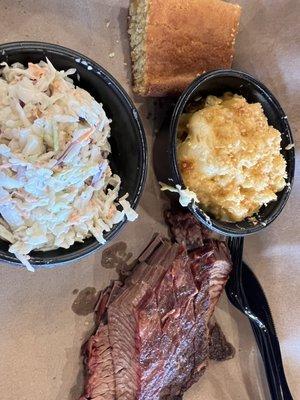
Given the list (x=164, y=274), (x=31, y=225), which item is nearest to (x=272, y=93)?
(x=164, y=274)

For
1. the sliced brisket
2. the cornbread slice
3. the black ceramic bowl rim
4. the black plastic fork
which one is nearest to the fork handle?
the black plastic fork

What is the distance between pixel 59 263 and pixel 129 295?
0.41m

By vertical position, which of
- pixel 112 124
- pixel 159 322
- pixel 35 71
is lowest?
pixel 159 322

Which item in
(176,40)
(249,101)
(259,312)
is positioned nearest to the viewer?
(176,40)

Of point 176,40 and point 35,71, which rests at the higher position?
point 35,71

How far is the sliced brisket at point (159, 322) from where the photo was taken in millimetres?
2373

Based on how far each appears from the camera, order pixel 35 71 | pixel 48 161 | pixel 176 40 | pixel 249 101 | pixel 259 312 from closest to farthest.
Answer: pixel 48 161 → pixel 35 71 → pixel 176 40 → pixel 249 101 → pixel 259 312

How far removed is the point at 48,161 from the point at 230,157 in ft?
2.33

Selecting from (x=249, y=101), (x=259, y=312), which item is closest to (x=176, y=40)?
(x=249, y=101)

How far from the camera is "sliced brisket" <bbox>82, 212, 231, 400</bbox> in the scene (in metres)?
2.37

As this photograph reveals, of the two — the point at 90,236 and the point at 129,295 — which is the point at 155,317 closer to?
the point at 129,295

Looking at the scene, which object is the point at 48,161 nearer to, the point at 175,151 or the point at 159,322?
the point at 175,151

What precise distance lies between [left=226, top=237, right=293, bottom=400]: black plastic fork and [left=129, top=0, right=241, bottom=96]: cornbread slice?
0.78m

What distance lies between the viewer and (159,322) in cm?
240
